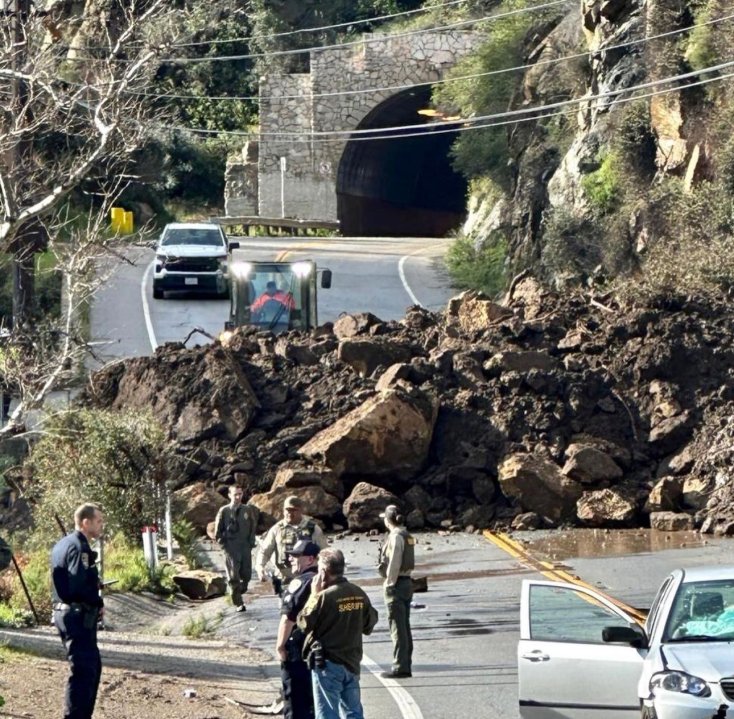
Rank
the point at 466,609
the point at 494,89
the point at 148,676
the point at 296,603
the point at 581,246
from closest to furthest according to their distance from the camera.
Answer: the point at 296,603 < the point at 148,676 < the point at 466,609 < the point at 581,246 < the point at 494,89

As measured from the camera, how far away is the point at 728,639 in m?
9.70

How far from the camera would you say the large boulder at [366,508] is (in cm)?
2412

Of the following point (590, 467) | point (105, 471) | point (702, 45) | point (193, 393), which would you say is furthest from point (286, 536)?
point (702, 45)

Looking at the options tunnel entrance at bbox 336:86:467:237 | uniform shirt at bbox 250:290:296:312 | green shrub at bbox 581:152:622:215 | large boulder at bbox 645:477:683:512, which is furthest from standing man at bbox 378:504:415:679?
tunnel entrance at bbox 336:86:467:237

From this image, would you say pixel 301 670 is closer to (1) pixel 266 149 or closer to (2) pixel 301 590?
(2) pixel 301 590

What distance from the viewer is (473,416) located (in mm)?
26938

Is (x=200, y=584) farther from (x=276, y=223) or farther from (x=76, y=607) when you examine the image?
(x=276, y=223)

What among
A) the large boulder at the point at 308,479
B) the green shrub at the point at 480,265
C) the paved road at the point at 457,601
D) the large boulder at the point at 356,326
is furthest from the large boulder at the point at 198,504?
the green shrub at the point at 480,265

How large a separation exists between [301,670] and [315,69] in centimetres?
5085

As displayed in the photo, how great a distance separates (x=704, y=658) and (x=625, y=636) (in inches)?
19.7

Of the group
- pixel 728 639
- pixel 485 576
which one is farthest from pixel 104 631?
pixel 728 639

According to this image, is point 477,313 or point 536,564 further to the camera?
point 477,313

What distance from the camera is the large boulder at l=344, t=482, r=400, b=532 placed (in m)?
24.1

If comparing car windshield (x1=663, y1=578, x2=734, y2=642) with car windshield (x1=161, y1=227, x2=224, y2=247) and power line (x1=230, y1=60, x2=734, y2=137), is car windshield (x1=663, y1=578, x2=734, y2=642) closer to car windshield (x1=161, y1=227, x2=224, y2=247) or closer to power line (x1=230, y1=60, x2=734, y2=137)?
power line (x1=230, y1=60, x2=734, y2=137)
